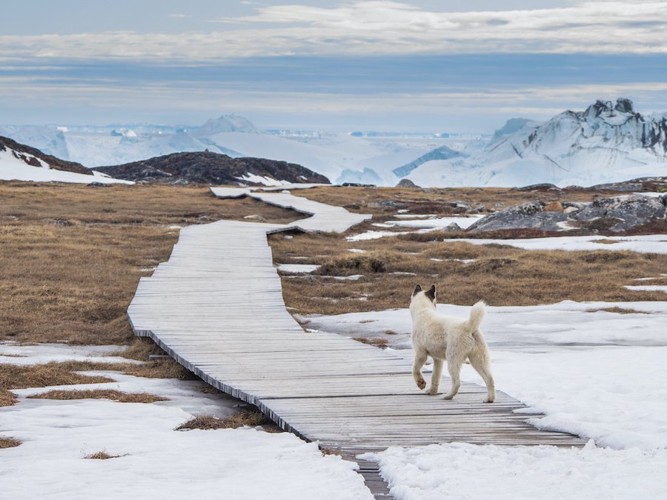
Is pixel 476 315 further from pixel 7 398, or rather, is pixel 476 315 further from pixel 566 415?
pixel 7 398

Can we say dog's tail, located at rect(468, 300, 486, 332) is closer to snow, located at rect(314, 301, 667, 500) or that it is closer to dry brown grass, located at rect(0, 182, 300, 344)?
snow, located at rect(314, 301, 667, 500)

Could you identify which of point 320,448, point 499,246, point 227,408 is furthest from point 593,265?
point 320,448

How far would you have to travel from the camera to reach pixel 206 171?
470 ft

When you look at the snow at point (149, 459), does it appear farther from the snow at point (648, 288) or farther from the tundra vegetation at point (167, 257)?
the snow at point (648, 288)

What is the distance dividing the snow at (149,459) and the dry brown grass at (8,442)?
10cm

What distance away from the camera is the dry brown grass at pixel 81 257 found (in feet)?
57.9

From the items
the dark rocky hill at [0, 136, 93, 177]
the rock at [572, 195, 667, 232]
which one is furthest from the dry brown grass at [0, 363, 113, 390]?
the dark rocky hill at [0, 136, 93, 177]

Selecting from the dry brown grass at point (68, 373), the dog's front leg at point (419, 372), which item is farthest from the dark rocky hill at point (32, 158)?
the dog's front leg at point (419, 372)

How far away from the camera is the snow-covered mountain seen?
100000 mm

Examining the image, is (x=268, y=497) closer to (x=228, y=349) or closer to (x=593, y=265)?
(x=228, y=349)

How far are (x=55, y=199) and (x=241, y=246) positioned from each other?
104 feet

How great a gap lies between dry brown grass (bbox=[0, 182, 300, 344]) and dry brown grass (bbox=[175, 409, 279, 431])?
20.7ft

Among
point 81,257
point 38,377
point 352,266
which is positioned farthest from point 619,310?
point 81,257

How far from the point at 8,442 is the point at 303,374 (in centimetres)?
→ 420
